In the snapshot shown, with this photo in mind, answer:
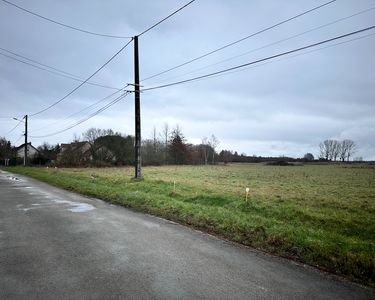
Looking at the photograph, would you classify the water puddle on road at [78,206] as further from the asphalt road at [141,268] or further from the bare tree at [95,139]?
the bare tree at [95,139]

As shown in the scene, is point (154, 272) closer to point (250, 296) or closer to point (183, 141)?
point (250, 296)

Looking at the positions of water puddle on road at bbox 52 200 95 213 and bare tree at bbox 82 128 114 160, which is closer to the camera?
water puddle on road at bbox 52 200 95 213

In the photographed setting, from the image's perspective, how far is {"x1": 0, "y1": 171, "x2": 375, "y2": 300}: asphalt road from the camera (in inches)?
159

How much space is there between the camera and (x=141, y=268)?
4855mm

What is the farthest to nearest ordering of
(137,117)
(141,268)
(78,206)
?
(137,117), (78,206), (141,268)

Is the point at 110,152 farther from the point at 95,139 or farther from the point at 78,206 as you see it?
the point at 78,206

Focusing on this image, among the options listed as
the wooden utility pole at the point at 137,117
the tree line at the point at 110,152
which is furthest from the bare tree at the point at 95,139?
the wooden utility pole at the point at 137,117

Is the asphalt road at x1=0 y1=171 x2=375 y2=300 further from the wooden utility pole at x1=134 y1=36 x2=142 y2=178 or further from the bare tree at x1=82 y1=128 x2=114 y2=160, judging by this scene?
the bare tree at x1=82 y1=128 x2=114 y2=160

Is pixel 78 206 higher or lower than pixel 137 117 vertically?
lower

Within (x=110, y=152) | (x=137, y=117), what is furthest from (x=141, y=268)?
(x=110, y=152)

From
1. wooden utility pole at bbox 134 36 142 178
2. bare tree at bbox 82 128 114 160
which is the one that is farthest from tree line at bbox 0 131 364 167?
wooden utility pole at bbox 134 36 142 178

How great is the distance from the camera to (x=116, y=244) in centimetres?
620

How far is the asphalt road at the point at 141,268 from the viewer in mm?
4039

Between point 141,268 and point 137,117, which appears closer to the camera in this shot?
point 141,268
